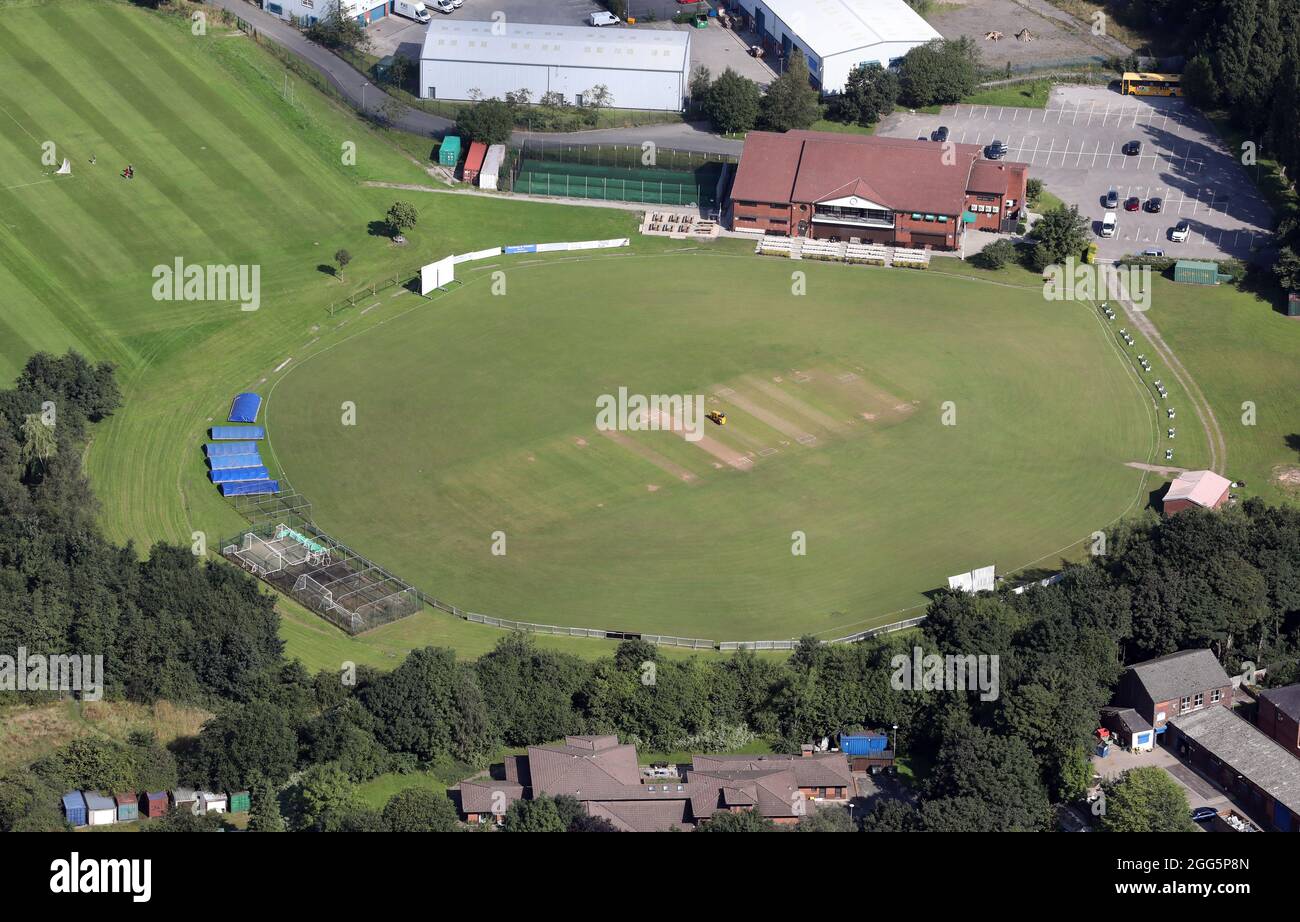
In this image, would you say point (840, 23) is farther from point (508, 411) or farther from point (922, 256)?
point (508, 411)

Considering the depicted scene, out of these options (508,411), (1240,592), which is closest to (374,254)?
(508,411)

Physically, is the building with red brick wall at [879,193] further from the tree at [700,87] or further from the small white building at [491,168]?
the small white building at [491,168]

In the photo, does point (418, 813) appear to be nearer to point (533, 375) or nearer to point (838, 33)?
point (533, 375)

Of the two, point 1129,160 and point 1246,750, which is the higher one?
point 1129,160

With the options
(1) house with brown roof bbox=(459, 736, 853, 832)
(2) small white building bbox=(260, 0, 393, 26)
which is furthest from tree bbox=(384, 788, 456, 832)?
(2) small white building bbox=(260, 0, 393, 26)

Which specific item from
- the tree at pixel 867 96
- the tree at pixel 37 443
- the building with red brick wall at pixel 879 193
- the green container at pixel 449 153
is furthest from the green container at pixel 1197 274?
the tree at pixel 37 443

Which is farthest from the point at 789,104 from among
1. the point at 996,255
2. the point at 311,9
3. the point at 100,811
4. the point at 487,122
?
the point at 100,811

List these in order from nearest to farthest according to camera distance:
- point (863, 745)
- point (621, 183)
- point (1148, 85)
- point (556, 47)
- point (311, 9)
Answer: point (863, 745), point (621, 183), point (556, 47), point (1148, 85), point (311, 9)
